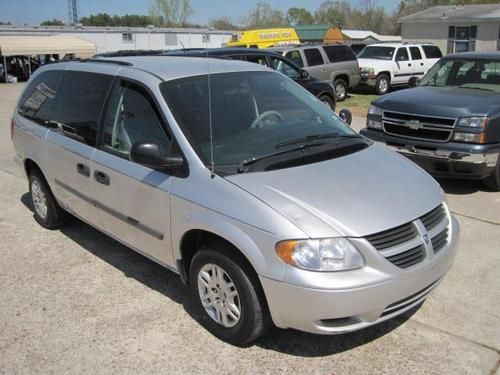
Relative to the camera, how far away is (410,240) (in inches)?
122

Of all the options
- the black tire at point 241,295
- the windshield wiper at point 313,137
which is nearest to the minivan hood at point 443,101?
the windshield wiper at point 313,137

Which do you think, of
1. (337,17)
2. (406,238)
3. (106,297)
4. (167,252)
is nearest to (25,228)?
(106,297)

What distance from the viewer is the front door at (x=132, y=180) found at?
12.0 ft

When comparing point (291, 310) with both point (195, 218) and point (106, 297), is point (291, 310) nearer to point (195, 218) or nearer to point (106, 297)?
point (195, 218)

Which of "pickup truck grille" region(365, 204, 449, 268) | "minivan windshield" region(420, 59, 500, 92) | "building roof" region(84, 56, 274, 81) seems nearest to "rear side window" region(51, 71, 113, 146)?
"building roof" region(84, 56, 274, 81)

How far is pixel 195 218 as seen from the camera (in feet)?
10.9

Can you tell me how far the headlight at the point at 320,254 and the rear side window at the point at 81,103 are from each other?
2119 mm

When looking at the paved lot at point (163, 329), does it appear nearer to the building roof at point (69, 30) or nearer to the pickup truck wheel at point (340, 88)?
the pickup truck wheel at point (340, 88)

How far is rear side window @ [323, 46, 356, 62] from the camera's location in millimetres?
16609

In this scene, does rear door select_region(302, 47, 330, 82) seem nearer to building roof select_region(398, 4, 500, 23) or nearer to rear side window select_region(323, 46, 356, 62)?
rear side window select_region(323, 46, 356, 62)

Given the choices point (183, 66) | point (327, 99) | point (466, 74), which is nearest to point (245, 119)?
point (183, 66)

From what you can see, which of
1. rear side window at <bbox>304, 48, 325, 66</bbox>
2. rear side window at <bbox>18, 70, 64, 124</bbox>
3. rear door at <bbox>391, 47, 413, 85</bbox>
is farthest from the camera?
rear door at <bbox>391, 47, 413, 85</bbox>

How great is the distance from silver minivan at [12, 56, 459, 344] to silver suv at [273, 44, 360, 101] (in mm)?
11490

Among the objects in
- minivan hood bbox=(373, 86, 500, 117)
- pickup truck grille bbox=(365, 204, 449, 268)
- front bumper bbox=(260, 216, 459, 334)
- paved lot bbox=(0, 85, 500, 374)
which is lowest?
paved lot bbox=(0, 85, 500, 374)
